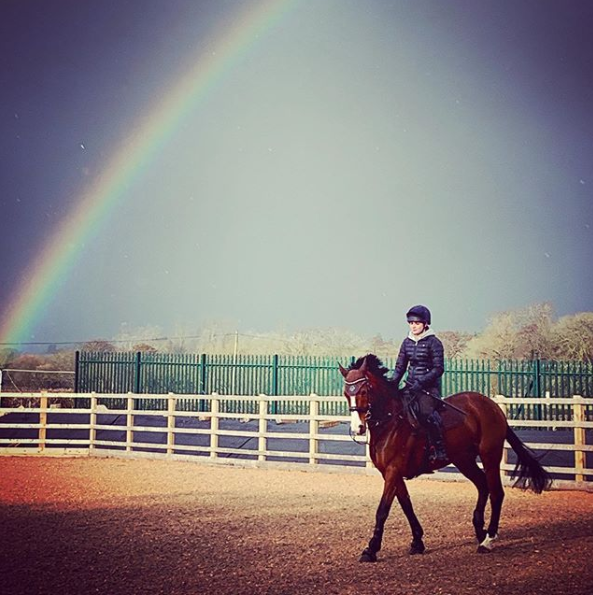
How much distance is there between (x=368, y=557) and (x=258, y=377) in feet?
66.6

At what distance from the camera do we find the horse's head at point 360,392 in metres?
6.66

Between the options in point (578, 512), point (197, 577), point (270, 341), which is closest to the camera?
point (197, 577)

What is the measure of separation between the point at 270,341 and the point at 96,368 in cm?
4021

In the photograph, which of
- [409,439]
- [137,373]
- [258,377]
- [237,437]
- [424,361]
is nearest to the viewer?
[409,439]

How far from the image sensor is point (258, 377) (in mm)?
26797

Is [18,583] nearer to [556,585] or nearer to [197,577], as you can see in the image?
[197,577]

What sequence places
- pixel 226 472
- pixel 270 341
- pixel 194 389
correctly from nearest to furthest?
pixel 226 472 < pixel 194 389 < pixel 270 341

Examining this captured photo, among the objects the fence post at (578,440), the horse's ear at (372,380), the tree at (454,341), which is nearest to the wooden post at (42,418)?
the fence post at (578,440)

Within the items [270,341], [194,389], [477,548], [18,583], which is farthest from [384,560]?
[270,341]

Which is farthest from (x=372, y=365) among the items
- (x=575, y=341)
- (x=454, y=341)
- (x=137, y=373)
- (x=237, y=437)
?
(x=454, y=341)

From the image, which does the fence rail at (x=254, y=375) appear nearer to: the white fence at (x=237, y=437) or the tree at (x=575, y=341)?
the white fence at (x=237, y=437)

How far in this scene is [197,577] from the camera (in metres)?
6.11

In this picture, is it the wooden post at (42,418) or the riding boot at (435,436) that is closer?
the riding boot at (435,436)

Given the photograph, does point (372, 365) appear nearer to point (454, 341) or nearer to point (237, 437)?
point (237, 437)
